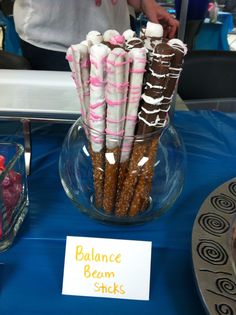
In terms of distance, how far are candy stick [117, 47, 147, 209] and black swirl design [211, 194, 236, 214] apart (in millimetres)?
147

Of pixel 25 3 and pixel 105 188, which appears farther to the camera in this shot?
pixel 25 3

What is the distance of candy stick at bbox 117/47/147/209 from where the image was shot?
0.40 meters

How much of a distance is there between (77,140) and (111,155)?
0.07 meters

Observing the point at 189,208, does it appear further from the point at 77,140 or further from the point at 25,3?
the point at 25,3

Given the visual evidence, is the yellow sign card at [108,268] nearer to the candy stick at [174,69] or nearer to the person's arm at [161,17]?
the candy stick at [174,69]

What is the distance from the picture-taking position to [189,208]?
61cm

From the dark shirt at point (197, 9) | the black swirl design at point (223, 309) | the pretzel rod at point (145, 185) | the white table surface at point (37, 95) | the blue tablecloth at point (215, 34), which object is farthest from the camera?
the blue tablecloth at point (215, 34)

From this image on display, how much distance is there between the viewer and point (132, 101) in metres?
0.44

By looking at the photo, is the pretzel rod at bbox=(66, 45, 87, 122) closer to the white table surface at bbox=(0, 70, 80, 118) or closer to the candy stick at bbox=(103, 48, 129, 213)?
the candy stick at bbox=(103, 48, 129, 213)

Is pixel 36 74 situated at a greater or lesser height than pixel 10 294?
greater

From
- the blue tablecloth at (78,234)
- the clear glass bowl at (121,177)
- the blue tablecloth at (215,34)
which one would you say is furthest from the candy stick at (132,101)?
the blue tablecloth at (215,34)

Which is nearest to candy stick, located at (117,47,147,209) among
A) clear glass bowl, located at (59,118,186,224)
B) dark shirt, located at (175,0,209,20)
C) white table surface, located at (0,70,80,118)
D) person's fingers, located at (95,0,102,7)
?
clear glass bowl, located at (59,118,186,224)

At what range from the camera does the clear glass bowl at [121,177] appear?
0.48 meters

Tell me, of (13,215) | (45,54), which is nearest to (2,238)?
(13,215)
